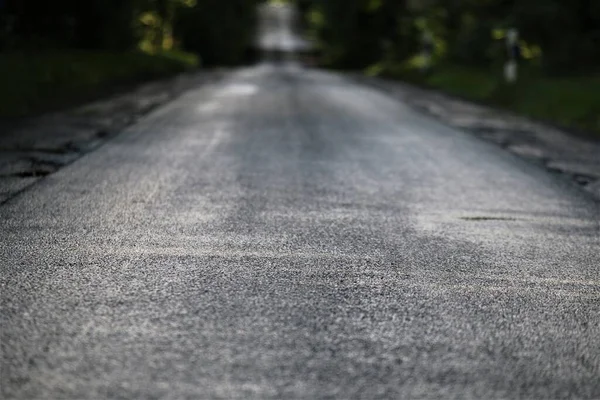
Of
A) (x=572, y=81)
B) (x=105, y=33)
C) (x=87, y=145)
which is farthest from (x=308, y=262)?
(x=105, y=33)

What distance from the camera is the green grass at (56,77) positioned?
15.3m

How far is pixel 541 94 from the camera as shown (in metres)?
17.6

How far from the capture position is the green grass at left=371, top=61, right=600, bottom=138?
14.9m

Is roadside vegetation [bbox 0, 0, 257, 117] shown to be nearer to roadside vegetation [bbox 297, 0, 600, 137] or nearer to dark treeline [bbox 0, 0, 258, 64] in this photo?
dark treeline [bbox 0, 0, 258, 64]

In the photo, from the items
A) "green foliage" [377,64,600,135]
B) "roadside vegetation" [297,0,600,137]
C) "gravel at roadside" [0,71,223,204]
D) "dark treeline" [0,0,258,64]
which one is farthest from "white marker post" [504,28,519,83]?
"dark treeline" [0,0,258,64]

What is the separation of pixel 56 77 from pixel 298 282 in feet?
50.6

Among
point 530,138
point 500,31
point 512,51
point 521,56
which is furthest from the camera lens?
point 521,56

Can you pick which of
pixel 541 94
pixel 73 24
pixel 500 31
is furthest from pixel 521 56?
pixel 73 24

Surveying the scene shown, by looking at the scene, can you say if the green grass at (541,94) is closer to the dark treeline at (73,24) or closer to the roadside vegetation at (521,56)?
the roadside vegetation at (521,56)

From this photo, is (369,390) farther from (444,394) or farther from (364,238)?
(364,238)

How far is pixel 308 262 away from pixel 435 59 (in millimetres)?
28670

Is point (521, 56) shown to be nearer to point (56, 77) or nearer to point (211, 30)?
point (56, 77)

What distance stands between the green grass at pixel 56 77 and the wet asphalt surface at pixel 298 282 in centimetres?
739

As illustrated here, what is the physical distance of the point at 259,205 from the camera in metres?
6.48
